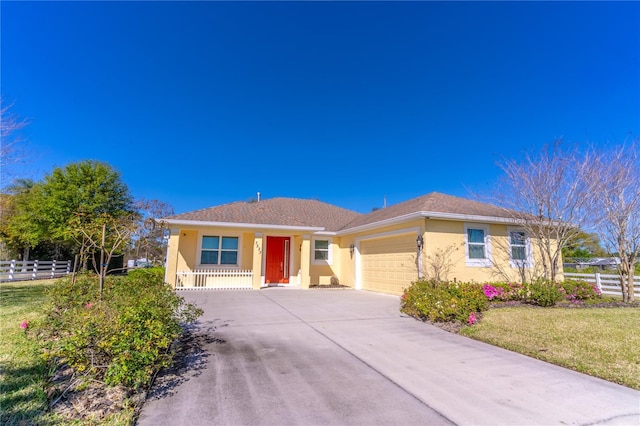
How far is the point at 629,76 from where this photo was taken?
9.84 meters

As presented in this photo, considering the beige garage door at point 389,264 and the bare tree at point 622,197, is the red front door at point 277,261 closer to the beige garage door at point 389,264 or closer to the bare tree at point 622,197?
the beige garage door at point 389,264

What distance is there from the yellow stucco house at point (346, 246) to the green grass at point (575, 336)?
3.00m

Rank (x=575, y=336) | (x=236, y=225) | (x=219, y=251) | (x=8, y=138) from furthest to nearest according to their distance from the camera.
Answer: (x=219, y=251) → (x=236, y=225) → (x=8, y=138) → (x=575, y=336)

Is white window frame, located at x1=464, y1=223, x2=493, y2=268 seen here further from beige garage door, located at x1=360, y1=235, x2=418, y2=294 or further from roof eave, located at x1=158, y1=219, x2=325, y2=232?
roof eave, located at x1=158, y1=219, x2=325, y2=232

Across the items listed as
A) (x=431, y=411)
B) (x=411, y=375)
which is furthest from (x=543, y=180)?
(x=431, y=411)

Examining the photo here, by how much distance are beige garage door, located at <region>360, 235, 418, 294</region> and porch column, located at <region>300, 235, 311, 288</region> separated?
262cm

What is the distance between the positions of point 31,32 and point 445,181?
20417mm

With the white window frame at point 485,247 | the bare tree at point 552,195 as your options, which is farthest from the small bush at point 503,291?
the bare tree at point 552,195

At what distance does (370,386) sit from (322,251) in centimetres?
1265

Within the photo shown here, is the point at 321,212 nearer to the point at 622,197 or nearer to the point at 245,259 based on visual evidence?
the point at 245,259

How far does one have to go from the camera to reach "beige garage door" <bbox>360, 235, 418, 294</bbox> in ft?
36.3

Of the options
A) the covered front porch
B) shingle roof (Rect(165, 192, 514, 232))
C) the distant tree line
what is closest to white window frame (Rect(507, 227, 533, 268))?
shingle roof (Rect(165, 192, 514, 232))

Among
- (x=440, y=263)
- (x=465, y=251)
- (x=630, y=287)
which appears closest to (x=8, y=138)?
(x=440, y=263)

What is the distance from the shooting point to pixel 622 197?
9.96m
